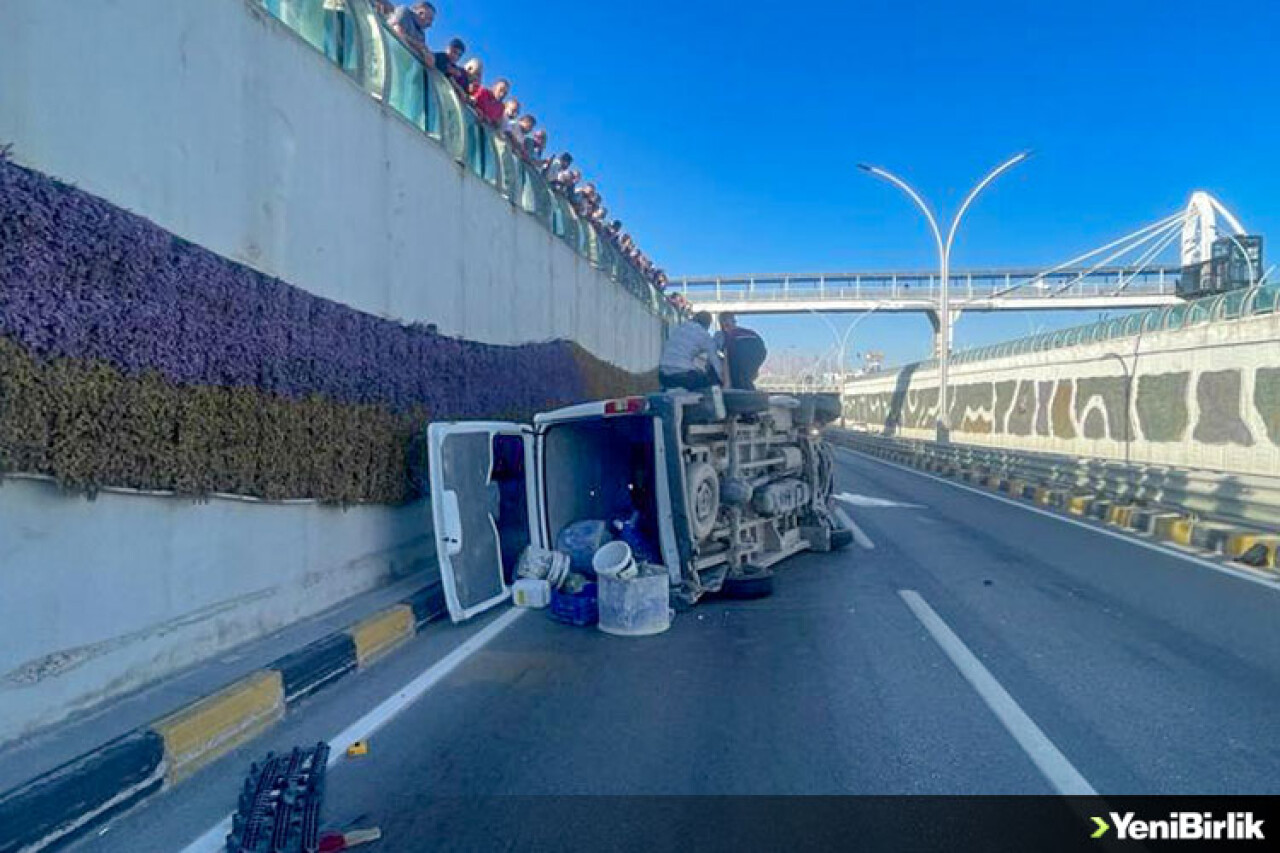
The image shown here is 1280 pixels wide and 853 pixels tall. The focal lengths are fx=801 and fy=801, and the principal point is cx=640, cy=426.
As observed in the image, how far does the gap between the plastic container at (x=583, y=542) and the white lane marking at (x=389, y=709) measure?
0.72 m

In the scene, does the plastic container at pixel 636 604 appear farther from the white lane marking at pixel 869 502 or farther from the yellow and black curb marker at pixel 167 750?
the white lane marking at pixel 869 502

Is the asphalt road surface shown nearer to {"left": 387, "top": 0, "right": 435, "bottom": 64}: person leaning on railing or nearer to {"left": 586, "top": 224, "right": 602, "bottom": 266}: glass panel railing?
{"left": 387, "top": 0, "right": 435, "bottom": 64}: person leaning on railing

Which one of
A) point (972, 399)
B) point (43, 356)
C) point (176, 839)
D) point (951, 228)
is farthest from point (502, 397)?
point (972, 399)

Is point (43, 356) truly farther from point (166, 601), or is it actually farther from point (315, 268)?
point (315, 268)

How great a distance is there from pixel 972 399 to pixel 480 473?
35.4m

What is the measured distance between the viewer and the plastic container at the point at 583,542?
6.93 meters

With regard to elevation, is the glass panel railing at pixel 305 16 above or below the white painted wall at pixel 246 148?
above

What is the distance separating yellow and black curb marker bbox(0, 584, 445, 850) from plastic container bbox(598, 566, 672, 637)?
174 centimetres

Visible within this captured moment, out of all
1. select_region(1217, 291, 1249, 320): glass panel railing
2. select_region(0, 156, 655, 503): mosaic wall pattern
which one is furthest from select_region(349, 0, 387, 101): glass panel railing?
select_region(1217, 291, 1249, 320): glass panel railing

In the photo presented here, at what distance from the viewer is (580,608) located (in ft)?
21.2

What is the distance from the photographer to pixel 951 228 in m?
26.1

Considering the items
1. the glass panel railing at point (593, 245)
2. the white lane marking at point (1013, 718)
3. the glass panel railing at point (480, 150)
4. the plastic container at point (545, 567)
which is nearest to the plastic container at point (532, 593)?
the plastic container at point (545, 567)

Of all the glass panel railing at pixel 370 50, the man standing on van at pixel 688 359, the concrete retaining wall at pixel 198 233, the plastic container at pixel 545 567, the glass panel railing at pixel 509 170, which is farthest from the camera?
the glass panel railing at pixel 509 170

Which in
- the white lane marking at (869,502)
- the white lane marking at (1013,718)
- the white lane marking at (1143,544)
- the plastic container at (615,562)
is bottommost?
the white lane marking at (1143,544)
